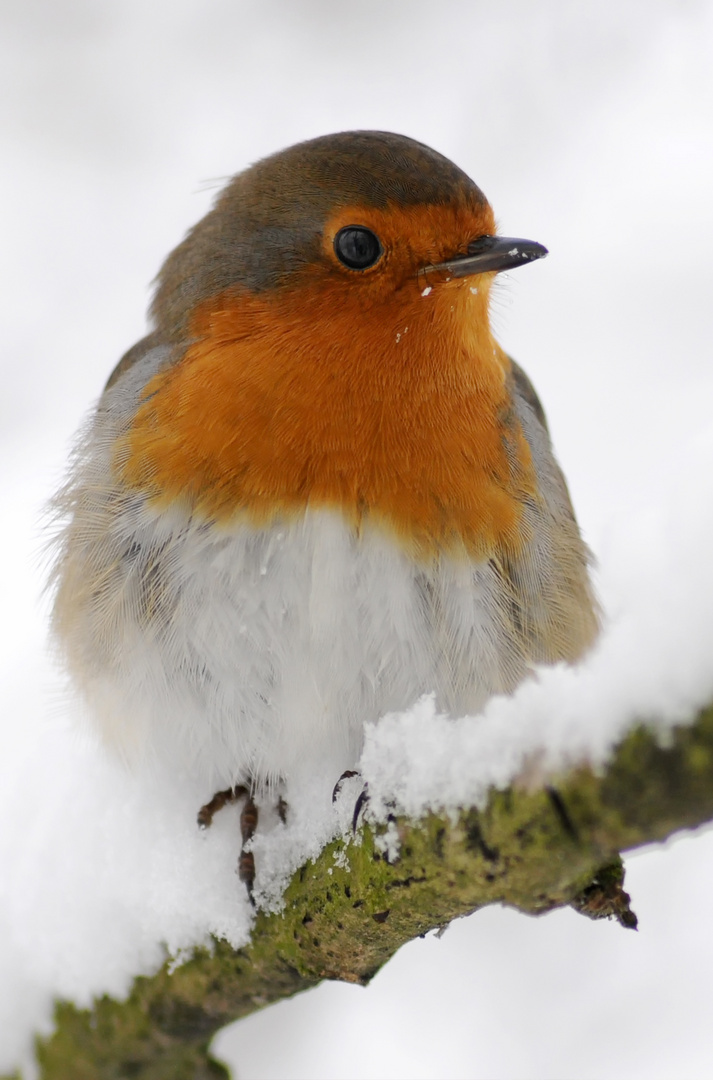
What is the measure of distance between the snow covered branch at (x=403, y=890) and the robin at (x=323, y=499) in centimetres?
51

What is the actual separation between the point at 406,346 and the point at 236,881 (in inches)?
59.1

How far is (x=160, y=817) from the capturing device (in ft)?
10.3

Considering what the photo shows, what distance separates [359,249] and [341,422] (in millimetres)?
489

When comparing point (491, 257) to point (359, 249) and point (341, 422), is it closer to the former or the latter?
point (359, 249)

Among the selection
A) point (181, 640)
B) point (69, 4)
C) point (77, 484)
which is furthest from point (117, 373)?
point (69, 4)

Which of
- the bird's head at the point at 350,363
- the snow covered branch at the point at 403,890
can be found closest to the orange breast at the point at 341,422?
the bird's head at the point at 350,363

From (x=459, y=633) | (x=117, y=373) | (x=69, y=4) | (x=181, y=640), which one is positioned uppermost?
(x=69, y=4)

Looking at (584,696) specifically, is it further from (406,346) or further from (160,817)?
(160,817)

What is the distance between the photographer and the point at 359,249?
2.79m

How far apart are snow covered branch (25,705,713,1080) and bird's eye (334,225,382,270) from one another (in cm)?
149

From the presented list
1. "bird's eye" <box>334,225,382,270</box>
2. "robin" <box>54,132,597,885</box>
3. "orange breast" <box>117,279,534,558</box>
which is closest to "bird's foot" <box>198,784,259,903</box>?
"robin" <box>54,132,597,885</box>

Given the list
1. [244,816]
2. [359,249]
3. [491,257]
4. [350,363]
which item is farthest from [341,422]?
[244,816]

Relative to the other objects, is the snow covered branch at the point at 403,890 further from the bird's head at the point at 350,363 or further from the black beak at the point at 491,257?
the black beak at the point at 491,257

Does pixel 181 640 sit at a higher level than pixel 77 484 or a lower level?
lower
